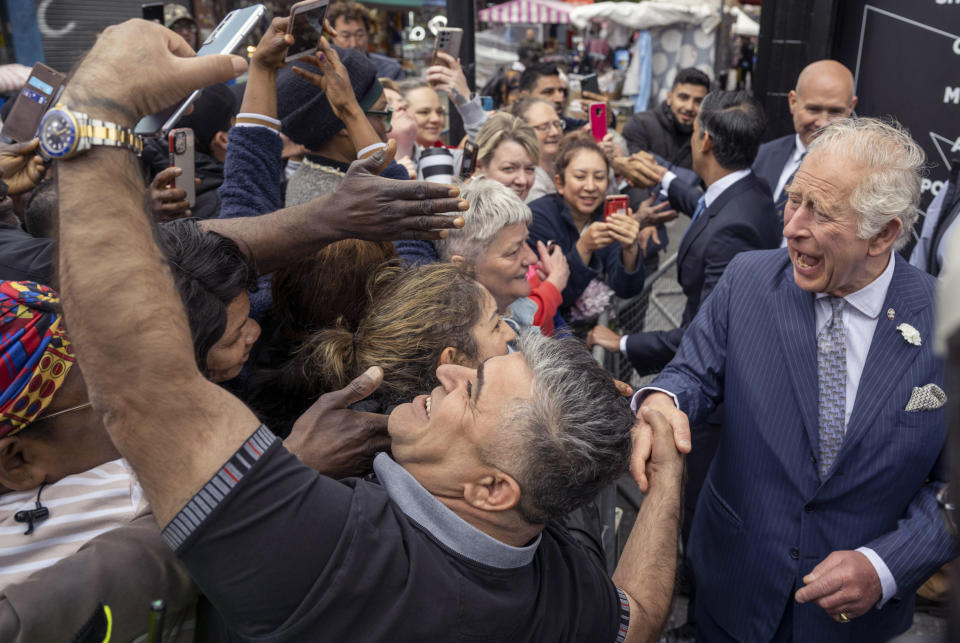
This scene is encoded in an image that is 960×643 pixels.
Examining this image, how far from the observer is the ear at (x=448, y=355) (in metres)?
2.09

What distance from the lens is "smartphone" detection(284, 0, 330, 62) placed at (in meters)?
2.37

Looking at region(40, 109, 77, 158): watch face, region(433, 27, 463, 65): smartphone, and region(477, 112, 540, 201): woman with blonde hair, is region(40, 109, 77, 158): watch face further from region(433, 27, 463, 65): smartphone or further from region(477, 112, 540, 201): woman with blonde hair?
region(433, 27, 463, 65): smartphone

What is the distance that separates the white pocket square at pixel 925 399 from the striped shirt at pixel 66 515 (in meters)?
2.20

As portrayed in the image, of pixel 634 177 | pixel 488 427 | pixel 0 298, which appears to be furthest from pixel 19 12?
pixel 488 427

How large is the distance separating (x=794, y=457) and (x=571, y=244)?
227 centimetres

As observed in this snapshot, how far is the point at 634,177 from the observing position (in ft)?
16.1

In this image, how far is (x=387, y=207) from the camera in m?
1.87

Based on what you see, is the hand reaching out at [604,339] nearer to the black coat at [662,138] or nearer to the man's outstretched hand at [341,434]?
the man's outstretched hand at [341,434]

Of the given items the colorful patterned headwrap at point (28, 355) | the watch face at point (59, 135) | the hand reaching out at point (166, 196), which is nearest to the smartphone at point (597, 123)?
the hand reaching out at point (166, 196)

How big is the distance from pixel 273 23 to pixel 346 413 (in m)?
1.46

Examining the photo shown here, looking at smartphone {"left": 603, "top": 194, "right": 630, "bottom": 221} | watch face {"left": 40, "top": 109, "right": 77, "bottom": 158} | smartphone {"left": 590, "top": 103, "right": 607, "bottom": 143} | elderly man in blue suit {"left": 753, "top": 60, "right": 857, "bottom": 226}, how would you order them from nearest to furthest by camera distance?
watch face {"left": 40, "top": 109, "right": 77, "bottom": 158}
smartphone {"left": 603, "top": 194, "right": 630, "bottom": 221}
elderly man in blue suit {"left": 753, "top": 60, "right": 857, "bottom": 226}
smartphone {"left": 590, "top": 103, "right": 607, "bottom": 143}

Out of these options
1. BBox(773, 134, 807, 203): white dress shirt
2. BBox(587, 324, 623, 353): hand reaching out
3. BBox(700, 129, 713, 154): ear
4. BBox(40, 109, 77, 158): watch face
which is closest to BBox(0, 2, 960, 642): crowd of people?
BBox(40, 109, 77, 158): watch face

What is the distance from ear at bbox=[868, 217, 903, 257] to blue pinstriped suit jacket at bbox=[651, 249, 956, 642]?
0.46 ft

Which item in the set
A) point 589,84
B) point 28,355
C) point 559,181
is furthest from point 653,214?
point 28,355
